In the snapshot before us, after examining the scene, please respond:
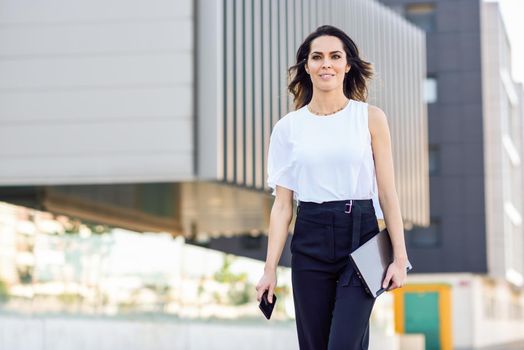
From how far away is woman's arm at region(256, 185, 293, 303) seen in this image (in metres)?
3.91

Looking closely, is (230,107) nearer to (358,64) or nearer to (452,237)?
(358,64)

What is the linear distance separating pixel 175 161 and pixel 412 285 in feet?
100

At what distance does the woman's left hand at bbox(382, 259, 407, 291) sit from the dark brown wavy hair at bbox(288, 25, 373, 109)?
24.0 inches

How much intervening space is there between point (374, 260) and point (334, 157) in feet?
1.23

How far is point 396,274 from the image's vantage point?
12.7 feet

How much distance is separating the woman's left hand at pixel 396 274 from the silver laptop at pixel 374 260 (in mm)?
14

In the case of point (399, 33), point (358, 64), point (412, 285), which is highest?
point (399, 33)

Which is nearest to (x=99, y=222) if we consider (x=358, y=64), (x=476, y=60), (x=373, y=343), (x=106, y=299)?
(x=106, y=299)

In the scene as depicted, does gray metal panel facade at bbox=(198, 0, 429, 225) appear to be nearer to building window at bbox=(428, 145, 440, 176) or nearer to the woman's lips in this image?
the woman's lips

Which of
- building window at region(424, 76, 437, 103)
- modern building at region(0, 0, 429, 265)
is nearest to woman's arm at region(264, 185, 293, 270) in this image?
modern building at region(0, 0, 429, 265)

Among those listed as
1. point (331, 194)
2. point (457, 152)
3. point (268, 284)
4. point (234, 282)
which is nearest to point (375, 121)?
point (331, 194)

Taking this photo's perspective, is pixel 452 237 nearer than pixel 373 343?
No

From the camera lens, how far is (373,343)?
826 inches

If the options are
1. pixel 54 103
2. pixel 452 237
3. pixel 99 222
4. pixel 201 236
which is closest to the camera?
pixel 54 103
